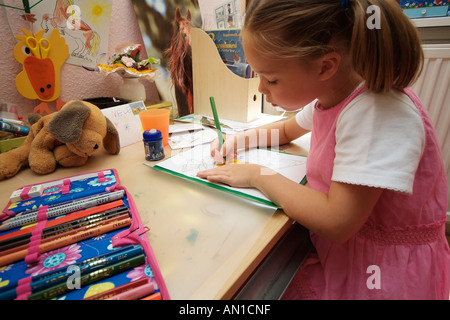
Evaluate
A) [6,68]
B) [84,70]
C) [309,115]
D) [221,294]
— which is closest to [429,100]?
[309,115]

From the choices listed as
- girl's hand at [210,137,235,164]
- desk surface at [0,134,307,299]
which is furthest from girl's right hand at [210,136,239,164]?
desk surface at [0,134,307,299]

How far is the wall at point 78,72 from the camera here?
2.19 feet

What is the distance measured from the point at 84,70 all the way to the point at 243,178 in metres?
0.66

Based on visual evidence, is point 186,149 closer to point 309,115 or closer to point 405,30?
point 309,115

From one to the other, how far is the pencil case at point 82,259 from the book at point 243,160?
5.6 inches

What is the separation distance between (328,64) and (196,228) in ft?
1.10

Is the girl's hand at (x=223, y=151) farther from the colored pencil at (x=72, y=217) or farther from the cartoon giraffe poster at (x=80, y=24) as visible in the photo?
the cartoon giraffe poster at (x=80, y=24)

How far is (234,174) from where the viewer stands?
0.51m

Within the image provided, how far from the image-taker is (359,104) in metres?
0.39

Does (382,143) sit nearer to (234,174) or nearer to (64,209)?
(234,174)

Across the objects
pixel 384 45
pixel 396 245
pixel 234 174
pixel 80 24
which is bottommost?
pixel 396 245

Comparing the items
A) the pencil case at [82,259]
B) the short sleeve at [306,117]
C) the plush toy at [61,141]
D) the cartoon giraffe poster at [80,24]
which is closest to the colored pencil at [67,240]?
the pencil case at [82,259]

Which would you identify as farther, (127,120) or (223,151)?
(127,120)

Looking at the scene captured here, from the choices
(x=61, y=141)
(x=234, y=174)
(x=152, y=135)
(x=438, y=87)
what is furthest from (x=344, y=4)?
(x=438, y=87)
